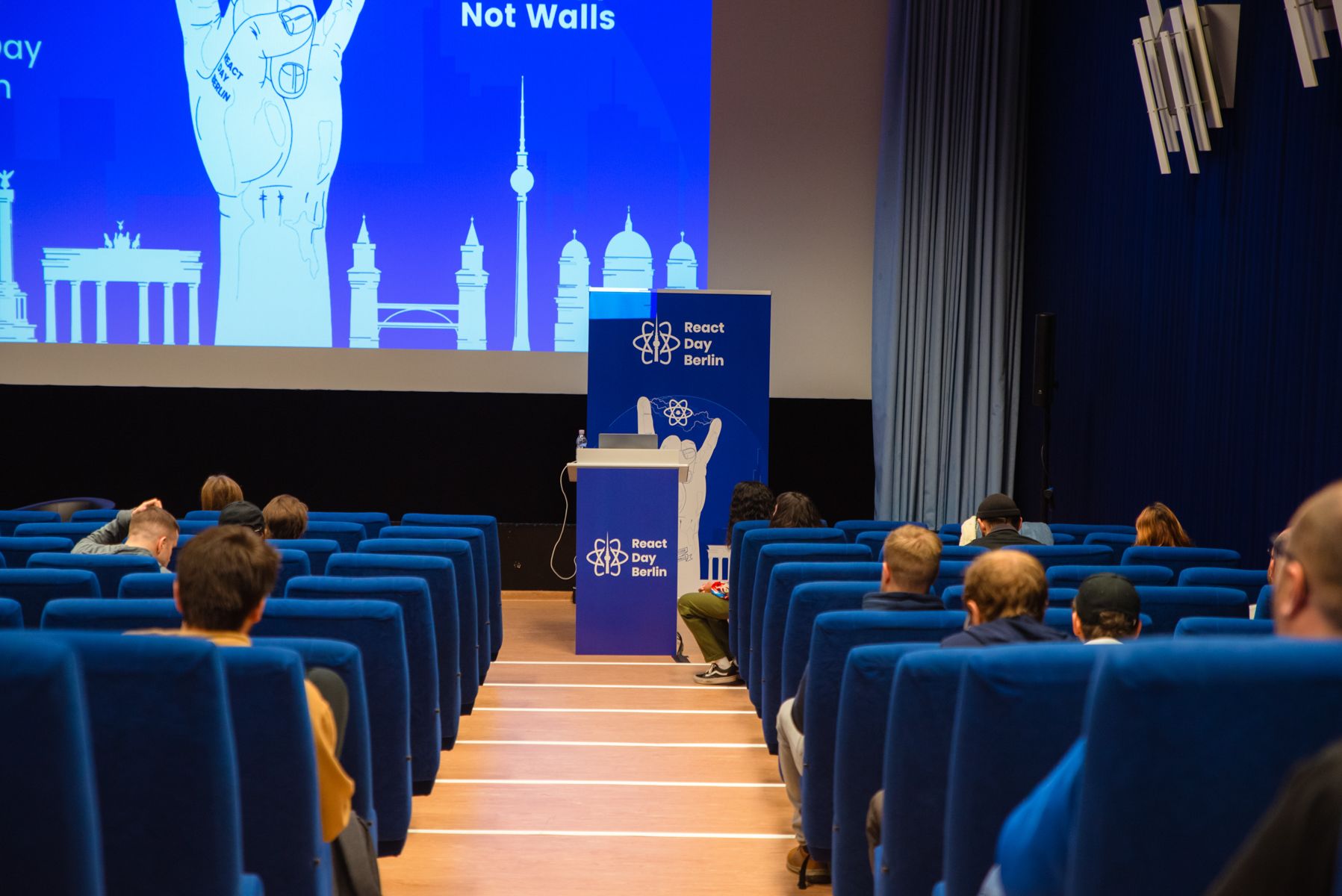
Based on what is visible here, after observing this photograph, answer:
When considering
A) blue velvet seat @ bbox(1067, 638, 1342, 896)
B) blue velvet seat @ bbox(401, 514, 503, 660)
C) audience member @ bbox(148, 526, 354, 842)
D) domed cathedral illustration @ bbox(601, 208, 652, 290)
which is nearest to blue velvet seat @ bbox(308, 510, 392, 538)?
blue velvet seat @ bbox(401, 514, 503, 660)

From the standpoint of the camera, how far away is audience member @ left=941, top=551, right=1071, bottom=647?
2.80 metres

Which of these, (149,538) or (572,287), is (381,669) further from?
(572,287)

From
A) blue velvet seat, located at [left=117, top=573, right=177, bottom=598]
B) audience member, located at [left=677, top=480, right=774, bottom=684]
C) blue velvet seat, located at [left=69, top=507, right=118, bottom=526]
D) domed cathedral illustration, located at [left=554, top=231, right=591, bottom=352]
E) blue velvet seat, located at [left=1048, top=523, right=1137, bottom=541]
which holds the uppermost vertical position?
domed cathedral illustration, located at [left=554, top=231, right=591, bottom=352]

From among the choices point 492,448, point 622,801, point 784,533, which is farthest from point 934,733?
point 492,448

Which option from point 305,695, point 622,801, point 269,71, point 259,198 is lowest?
point 622,801

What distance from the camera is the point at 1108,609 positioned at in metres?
2.94

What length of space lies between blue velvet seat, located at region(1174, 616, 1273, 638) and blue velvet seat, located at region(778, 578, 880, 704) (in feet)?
3.09

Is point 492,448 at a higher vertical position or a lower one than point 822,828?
higher

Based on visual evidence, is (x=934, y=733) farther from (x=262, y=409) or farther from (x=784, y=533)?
(x=262, y=409)

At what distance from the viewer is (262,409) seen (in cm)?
970

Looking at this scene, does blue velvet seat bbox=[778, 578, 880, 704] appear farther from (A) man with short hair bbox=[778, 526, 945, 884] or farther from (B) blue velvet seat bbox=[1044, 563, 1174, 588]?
(B) blue velvet seat bbox=[1044, 563, 1174, 588]

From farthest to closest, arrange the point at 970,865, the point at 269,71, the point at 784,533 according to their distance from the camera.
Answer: the point at 269,71 < the point at 784,533 < the point at 970,865

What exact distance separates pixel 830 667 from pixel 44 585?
7.61 feet

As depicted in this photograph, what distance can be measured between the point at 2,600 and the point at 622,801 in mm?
1996
